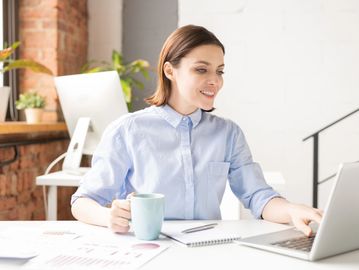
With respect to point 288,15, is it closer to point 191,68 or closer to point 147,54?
point 147,54

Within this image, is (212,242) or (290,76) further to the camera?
(290,76)

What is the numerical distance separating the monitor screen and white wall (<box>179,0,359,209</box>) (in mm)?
1037

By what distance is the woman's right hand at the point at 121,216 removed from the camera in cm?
119

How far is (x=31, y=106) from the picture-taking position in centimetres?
285

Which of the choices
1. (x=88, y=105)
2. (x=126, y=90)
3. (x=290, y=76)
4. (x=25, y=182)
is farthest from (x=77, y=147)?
(x=290, y=76)

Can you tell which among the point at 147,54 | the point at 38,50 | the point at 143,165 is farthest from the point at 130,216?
the point at 147,54

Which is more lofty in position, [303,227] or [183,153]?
[183,153]

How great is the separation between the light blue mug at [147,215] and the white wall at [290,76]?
2230mm

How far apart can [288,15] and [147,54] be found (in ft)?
2.98

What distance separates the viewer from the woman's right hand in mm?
1186

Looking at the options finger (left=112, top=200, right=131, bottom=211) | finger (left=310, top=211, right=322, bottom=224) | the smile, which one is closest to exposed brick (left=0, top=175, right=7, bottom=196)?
the smile

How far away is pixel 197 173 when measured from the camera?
154 cm

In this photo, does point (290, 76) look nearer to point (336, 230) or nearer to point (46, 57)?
point (46, 57)

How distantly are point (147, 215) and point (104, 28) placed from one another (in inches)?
100
